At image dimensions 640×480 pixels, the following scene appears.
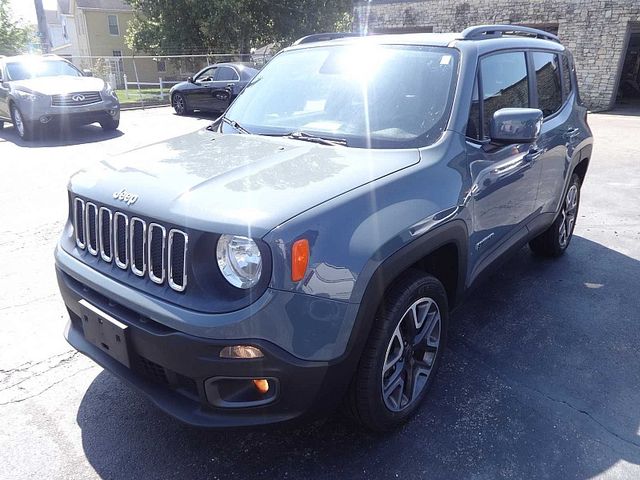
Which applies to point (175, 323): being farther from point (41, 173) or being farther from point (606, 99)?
point (606, 99)

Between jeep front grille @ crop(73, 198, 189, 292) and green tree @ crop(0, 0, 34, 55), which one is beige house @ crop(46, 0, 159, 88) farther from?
jeep front grille @ crop(73, 198, 189, 292)

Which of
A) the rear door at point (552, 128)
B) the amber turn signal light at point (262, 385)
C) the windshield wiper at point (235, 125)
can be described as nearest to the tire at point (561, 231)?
the rear door at point (552, 128)

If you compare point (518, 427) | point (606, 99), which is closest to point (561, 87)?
point (518, 427)

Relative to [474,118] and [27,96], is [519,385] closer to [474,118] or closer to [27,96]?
[474,118]

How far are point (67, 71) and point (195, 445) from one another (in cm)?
1153

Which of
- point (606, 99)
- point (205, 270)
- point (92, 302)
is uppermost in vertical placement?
point (205, 270)

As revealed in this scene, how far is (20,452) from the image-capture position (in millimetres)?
2443

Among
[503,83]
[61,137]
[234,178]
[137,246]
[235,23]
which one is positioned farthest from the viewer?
[235,23]

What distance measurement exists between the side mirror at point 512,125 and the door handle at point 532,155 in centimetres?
64

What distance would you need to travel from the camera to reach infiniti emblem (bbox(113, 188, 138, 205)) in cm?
222

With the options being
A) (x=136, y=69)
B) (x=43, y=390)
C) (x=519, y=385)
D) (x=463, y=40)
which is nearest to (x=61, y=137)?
(x=43, y=390)

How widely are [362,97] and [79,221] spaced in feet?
5.69

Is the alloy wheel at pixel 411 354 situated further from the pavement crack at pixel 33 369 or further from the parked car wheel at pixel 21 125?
the parked car wheel at pixel 21 125

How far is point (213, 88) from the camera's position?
14047mm
